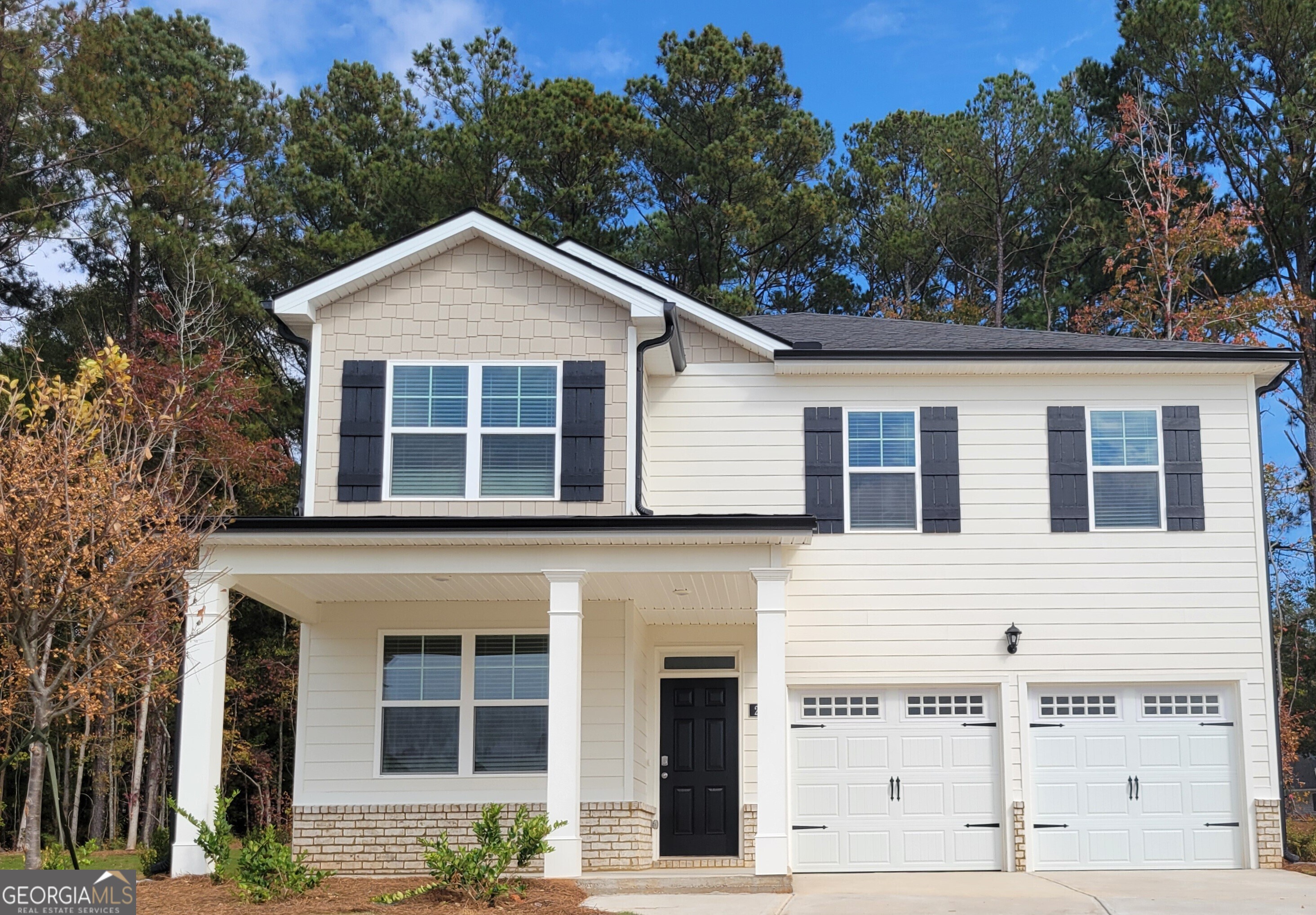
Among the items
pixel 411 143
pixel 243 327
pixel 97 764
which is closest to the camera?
pixel 97 764

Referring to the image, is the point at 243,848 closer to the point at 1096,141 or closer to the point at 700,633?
the point at 700,633

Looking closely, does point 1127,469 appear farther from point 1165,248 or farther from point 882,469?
point 1165,248

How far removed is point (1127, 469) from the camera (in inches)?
564

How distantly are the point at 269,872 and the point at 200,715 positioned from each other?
203 centimetres

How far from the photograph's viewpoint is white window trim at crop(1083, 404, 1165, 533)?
560 inches

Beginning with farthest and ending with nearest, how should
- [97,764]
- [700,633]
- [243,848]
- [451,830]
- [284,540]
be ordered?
[97,764] → [700,633] → [451,830] → [284,540] → [243,848]

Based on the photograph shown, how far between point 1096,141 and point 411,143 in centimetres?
1436

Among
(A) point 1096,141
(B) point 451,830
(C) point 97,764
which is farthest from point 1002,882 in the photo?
(A) point 1096,141

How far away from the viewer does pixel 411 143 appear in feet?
91.9

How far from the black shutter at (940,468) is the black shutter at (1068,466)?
39.7 inches

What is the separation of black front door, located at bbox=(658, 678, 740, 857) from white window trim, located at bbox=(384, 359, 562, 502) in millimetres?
3130

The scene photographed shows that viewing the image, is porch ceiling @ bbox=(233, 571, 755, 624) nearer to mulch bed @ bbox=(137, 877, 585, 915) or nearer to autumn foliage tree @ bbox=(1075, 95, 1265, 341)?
mulch bed @ bbox=(137, 877, 585, 915)

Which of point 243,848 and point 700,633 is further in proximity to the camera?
point 700,633

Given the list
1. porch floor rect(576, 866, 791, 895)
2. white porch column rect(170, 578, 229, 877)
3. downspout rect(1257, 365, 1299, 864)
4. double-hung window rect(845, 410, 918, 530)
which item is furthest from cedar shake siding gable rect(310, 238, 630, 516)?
downspout rect(1257, 365, 1299, 864)
